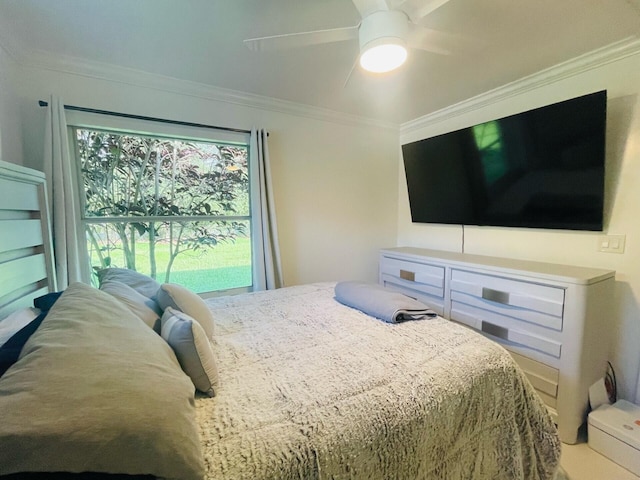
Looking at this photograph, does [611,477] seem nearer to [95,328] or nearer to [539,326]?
[539,326]

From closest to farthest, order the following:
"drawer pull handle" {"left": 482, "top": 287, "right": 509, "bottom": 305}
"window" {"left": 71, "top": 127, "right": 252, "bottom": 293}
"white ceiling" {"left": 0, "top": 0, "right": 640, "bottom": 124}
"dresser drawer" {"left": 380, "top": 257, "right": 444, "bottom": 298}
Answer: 1. "white ceiling" {"left": 0, "top": 0, "right": 640, "bottom": 124}
2. "drawer pull handle" {"left": 482, "top": 287, "right": 509, "bottom": 305}
3. "window" {"left": 71, "top": 127, "right": 252, "bottom": 293}
4. "dresser drawer" {"left": 380, "top": 257, "right": 444, "bottom": 298}

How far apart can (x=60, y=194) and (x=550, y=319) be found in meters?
3.27

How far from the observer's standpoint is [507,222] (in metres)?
2.41

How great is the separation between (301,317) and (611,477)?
1.86 meters

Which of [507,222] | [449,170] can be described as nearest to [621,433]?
[507,222]

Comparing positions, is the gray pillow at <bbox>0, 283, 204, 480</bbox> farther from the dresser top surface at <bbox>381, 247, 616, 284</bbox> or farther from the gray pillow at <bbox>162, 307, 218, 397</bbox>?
the dresser top surface at <bbox>381, 247, 616, 284</bbox>

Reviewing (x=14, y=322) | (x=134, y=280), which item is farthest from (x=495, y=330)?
(x=14, y=322)

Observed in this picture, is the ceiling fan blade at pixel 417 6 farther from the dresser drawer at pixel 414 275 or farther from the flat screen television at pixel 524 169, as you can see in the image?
the dresser drawer at pixel 414 275

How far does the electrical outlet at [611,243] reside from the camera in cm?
188

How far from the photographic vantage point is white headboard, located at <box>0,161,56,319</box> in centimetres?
119

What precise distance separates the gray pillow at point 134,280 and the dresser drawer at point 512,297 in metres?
2.14

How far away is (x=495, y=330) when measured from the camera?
2.04 metres

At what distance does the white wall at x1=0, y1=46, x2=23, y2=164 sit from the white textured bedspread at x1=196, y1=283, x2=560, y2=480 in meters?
1.73

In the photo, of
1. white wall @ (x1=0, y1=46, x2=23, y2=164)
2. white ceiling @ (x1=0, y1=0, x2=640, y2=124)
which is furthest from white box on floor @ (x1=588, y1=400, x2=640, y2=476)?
white wall @ (x1=0, y1=46, x2=23, y2=164)
